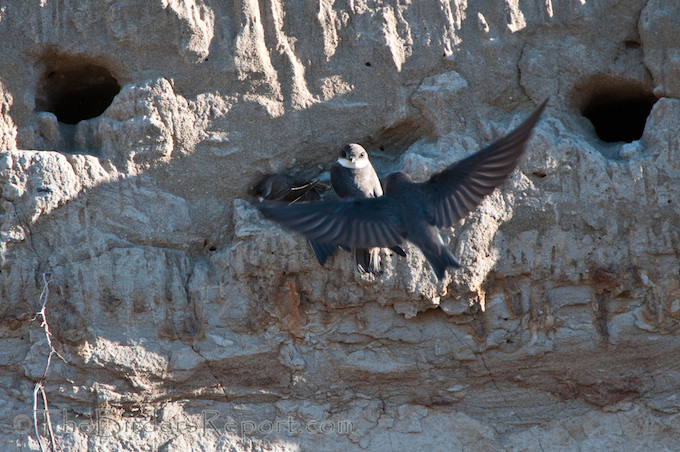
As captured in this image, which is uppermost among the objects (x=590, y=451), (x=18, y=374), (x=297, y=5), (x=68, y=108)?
(x=297, y=5)

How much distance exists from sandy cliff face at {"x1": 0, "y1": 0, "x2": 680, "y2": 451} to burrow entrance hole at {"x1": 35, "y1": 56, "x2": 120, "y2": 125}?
17 mm

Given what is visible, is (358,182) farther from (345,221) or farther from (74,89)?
(74,89)

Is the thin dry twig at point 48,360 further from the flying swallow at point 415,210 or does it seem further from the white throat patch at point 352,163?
the white throat patch at point 352,163

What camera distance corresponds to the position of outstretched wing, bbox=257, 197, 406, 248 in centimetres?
209

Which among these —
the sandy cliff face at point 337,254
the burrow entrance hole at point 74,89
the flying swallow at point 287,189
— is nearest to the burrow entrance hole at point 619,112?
the sandy cliff face at point 337,254

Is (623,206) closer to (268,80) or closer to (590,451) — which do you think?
(590,451)

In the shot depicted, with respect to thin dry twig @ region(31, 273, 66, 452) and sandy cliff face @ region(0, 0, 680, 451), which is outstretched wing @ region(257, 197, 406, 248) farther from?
thin dry twig @ region(31, 273, 66, 452)

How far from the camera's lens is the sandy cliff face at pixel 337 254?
245cm

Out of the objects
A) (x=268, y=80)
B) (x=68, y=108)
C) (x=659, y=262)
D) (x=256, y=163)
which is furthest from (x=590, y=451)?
(x=68, y=108)

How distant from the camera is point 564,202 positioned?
2473 mm

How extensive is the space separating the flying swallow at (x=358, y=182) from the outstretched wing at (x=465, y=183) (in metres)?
0.20

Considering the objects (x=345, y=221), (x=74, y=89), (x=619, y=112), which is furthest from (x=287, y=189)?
(x=619, y=112)

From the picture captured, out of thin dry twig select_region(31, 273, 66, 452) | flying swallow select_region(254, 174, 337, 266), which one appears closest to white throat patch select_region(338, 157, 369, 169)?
flying swallow select_region(254, 174, 337, 266)

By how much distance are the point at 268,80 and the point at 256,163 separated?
0.31m
